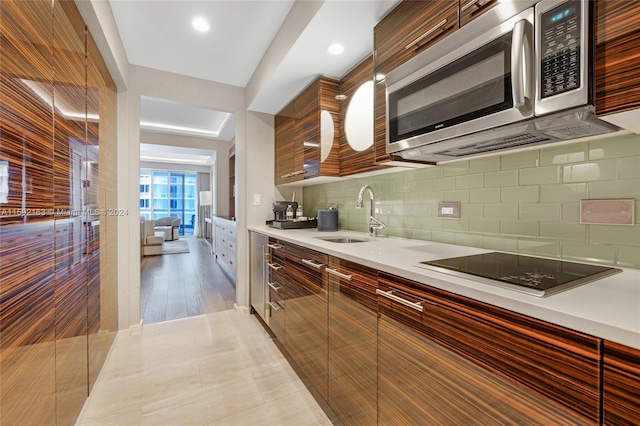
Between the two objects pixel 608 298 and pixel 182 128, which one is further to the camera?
pixel 182 128

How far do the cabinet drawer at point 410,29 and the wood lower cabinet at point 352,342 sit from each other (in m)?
1.07

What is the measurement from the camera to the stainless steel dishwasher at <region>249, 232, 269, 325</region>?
98.3 inches

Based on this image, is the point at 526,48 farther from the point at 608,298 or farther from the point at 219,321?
the point at 219,321

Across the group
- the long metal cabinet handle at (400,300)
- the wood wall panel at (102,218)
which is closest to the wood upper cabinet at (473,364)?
the long metal cabinet handle at (400,300)

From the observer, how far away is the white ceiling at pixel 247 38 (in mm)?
1624

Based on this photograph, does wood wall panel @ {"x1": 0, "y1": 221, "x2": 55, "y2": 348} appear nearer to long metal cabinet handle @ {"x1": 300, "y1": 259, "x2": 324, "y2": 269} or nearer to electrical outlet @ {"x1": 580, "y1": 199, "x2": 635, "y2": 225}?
long metal cabinet handle @ {"x1": 300, "y1": 259, "x2": 324, "y2": 269}

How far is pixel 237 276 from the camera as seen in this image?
3072 mm

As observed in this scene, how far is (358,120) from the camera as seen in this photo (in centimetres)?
200

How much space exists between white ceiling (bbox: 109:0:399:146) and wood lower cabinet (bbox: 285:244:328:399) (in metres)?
1.34

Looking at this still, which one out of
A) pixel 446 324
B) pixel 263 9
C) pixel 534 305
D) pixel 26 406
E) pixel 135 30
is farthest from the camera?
pixel 135 30

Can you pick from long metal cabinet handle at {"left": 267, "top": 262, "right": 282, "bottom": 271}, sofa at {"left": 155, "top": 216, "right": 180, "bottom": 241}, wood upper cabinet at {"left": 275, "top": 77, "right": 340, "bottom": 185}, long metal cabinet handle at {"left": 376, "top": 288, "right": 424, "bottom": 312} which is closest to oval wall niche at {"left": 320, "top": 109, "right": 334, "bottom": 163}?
wood upper cabinet at {"left": 275, "top": 77, "right": 340, "bottom": 185}

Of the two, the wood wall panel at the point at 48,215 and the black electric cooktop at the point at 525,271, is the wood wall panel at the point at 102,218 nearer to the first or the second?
the wood wall panel at the point at 48,215

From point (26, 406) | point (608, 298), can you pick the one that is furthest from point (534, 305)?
point (26, 406)

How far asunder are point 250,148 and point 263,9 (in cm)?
140
